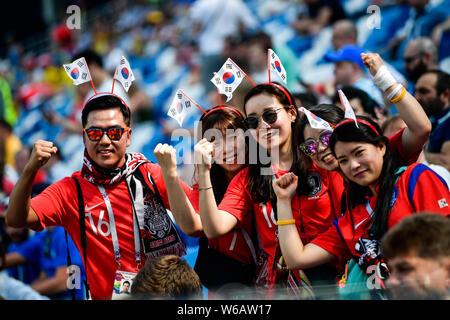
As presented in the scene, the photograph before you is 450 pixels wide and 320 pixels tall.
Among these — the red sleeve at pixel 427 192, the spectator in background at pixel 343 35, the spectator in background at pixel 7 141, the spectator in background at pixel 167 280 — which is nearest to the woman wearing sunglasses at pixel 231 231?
the spectator in background at pixel 167 280

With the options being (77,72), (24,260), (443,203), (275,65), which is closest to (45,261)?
(24,260)

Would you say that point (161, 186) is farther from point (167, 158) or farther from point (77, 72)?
point (77, 72)

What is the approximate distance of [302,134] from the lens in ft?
10.0

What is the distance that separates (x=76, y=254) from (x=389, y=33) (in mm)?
5883

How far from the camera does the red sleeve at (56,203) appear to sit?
3.09 meters

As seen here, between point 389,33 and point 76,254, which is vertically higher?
point 389,33

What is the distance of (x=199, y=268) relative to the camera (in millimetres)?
3131

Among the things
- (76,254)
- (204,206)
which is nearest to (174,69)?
(76,254)

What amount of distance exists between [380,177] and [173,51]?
10.7 m

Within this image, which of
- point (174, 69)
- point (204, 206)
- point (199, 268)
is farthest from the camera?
point (174, 69)

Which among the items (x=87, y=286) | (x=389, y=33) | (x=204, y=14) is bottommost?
(x=87, y=286)

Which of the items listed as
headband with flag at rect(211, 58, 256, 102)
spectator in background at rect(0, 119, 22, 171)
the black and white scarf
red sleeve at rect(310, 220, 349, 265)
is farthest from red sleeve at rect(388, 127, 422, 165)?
spectator in background at rect(0, 119, 22, 171)

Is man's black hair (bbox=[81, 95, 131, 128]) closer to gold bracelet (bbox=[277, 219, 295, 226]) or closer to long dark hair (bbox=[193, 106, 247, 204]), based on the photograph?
long dark hair (bbox=[193, 106, 247, 204])
